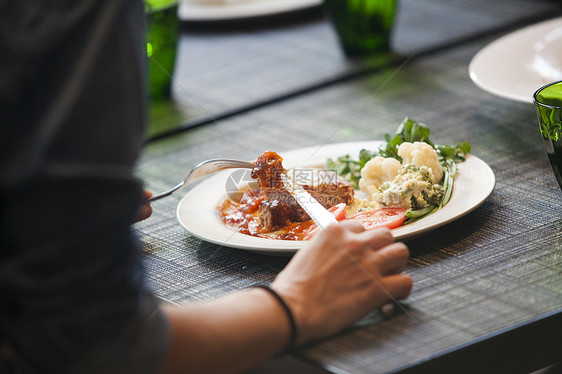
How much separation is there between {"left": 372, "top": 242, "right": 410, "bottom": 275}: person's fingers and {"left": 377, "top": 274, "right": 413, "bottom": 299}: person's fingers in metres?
0.01

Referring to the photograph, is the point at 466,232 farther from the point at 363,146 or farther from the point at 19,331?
the point at 19,331

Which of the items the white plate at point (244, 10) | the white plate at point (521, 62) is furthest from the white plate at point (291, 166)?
the white plate at point (244, 10)

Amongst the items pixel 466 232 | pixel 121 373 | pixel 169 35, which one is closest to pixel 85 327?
pixel 121 373

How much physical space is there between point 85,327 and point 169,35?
127 centimetres

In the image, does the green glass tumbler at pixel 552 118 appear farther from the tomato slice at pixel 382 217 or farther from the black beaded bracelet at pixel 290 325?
the black beaded bracelet at pixel 290 325

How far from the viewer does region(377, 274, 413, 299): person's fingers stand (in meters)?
0.77

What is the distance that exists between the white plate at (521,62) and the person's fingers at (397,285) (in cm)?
56

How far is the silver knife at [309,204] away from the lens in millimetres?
882

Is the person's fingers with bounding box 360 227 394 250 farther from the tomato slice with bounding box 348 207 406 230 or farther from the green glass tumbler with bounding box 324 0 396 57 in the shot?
the green glass tumbler with bounding box 324 0 396 57

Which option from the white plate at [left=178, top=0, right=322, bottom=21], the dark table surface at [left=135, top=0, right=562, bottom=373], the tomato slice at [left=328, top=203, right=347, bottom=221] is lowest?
the dark table surface at [left=135, top=0, right=562, bottom=373]

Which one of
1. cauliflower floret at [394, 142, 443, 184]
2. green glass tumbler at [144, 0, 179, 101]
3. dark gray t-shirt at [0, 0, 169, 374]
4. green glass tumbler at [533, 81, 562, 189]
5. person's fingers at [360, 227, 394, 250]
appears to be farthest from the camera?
green glass tumbler at [144, 0, 179, 101]

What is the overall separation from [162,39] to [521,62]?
86 centimetres

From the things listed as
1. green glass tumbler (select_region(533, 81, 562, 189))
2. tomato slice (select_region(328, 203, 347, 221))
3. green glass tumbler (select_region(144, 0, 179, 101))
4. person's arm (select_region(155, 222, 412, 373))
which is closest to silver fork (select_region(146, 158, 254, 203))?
tomato slice (select_region(328, 203, 347, 221))

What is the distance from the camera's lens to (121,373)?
63 cm
